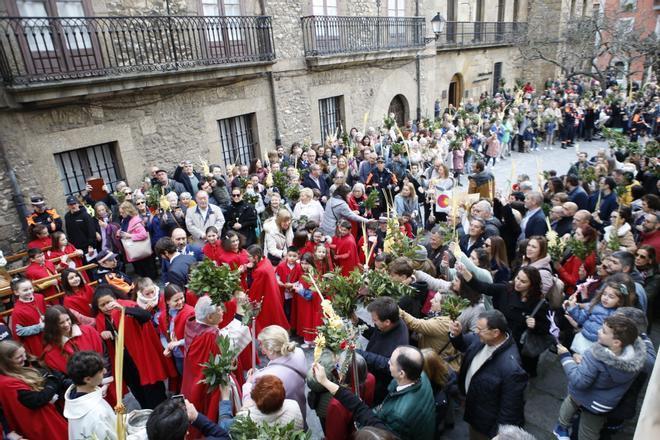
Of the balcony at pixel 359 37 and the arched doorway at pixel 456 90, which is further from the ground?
the balcony at pixel 359 37

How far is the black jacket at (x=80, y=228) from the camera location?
24.2ft

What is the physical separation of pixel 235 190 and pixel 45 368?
4.37 meters

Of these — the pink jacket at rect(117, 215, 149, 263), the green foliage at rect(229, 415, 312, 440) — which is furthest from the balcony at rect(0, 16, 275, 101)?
the green foliage at rect(229, 415, 312, 440)

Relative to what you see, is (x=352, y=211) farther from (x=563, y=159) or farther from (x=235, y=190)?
(x=563, y=159)

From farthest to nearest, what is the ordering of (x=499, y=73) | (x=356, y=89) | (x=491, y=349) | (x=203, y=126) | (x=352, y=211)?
(x=499, y=73), (x=356, y=89), (x=203, y=126), (x=352, y=211), (x=491, y=349)

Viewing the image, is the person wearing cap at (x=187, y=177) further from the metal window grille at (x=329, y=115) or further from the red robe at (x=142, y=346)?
the metal window grille at (x=329, y=115)

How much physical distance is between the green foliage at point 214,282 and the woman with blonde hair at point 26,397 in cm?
138

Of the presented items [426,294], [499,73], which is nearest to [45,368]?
[426,294]

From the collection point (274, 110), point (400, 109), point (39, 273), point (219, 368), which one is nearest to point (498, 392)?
point (219, 368)

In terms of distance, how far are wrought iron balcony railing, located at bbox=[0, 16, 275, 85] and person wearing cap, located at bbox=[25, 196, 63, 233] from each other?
2.06m

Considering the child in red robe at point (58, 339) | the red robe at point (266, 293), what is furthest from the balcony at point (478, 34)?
the child in red robe at point (58, 339)

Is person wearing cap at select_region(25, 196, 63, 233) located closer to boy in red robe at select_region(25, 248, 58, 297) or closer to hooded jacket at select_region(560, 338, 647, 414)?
boy in red robe at select_region(25, 248, 58, 297)

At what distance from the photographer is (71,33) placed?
27.1 ft

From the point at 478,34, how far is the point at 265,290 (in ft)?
72.5
